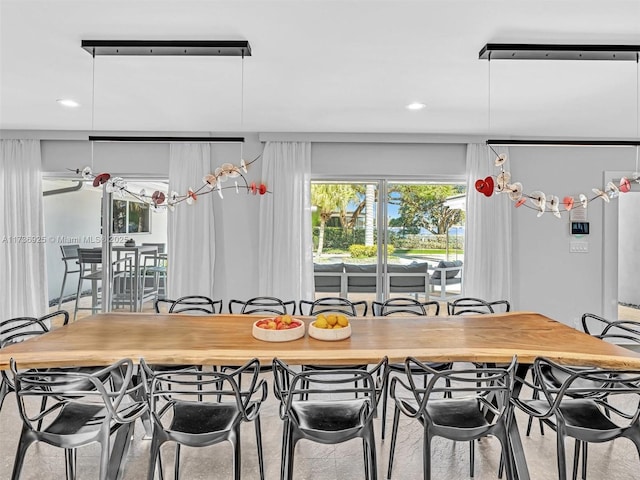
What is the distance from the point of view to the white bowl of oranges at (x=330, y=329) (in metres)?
2.59

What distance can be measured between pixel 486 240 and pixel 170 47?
3875 millimetres

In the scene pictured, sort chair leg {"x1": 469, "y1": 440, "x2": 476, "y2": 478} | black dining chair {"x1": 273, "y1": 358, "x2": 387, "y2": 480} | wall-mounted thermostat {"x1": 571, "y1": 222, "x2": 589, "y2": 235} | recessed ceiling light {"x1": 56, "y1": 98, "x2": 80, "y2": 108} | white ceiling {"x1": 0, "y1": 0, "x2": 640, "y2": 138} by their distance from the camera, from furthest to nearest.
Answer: wall-mounted thermostat {"x1": 571, "y1": 222, "x2": 589, "y2": 235}
recessed ceiling light {"x1": 56, "y1": 98, "x2": 80, "y2": 108}
chair leg {"x1": 469, "y1": 440, "x2": 476, "y2": 478}
white ceiling {"x1": 0, "y1": 0, "x2": 640, "y2": 138}
black dining chair {"x1": 273, "y1": 358, "x2": 387, "y2": 480}

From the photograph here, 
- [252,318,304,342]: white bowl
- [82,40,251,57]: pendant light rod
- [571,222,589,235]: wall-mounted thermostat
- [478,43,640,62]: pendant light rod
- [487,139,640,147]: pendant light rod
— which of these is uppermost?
[82,40,251,57]: pendant light rod

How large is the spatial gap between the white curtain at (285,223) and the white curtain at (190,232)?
24.1 inches

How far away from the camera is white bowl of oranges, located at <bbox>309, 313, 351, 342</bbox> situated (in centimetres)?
259

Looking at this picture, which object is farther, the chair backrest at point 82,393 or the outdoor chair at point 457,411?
the outdoor chair at point 457,411

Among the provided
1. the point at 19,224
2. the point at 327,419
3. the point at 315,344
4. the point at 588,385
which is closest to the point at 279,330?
the point at 315,344

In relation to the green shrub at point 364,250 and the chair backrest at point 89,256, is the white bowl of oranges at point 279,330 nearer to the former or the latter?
the green shrub at point 364,250

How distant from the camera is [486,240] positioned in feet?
16.0

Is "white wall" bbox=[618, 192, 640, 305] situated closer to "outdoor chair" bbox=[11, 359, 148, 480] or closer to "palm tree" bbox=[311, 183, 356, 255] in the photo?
"palm tree" bbox=[311, 183, 356, 255]

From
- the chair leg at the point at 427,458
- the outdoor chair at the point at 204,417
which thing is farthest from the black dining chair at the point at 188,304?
the chair leg at the point at 427,458

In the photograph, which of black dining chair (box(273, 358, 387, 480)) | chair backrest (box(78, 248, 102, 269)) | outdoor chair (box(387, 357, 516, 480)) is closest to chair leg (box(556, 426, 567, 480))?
outdoor chair (box(387, 357, 516, 480))

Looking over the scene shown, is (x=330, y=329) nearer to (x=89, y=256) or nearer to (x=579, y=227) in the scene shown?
(x=89, y=256)

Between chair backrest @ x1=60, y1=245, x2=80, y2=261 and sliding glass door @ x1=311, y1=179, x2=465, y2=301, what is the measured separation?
2.91 m
